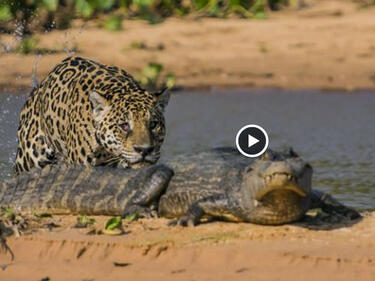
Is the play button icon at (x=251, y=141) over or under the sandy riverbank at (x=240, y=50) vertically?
over

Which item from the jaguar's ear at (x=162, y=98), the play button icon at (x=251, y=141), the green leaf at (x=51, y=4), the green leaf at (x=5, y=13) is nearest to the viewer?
the play button icon at (x=251, y=141)

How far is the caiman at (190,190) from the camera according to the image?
27.8 feet

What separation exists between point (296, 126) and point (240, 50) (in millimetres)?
5318

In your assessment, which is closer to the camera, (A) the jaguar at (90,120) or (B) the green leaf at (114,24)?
(A) the jaguar at (90,120)

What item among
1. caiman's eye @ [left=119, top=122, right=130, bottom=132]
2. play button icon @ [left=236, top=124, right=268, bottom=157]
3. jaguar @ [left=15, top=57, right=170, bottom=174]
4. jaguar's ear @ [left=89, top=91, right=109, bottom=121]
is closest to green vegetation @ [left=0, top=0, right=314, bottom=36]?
jaguar @ [left=15, top=57, right=170, bottom=174]

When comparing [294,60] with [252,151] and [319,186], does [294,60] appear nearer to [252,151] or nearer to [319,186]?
[319,186]

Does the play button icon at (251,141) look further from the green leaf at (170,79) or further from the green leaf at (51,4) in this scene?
the green leaf at (51,4)

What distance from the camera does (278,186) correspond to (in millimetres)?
8289

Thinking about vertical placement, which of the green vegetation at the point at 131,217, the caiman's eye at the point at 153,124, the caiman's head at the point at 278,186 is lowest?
the green vegetation at the point at 131,217

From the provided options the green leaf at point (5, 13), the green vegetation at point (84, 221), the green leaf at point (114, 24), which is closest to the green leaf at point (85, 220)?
the green vegetation at point (84, 221)

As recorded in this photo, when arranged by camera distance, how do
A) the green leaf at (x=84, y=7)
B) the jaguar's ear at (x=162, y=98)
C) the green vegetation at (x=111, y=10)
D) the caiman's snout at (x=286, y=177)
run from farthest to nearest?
the green leaf at (x=84, y=7)
the green vegetation at (x=111, y=10)
the jaguar's ear at (x=162, y=98)
the caiman's snout at (x=286, y=177)

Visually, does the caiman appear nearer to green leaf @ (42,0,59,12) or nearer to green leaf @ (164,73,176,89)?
green leaf @ (164,73,176,89)

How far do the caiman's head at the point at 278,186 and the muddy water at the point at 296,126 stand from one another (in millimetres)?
2174

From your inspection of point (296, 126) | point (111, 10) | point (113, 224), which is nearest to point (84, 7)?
point (111, 10)
